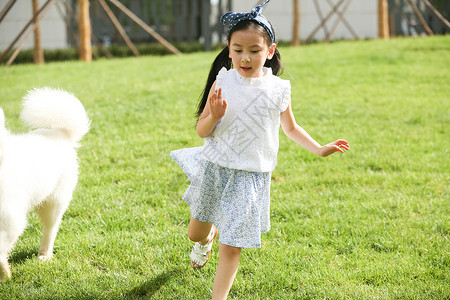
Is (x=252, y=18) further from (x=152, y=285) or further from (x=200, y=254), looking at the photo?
(x=152, y=285)

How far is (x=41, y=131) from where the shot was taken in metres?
3.25

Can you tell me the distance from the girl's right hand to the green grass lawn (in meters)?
1.13

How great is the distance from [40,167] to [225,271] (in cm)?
124

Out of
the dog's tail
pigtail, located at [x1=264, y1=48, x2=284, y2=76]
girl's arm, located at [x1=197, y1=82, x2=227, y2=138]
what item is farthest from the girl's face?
the dog's tail

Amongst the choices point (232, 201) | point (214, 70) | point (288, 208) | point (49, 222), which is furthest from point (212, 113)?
point (288, 208)

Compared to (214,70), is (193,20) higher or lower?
higher

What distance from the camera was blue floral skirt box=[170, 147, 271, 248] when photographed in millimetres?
2596

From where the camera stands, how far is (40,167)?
2.93 metres

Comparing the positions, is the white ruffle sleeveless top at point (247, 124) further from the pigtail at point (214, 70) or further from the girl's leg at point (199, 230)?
the girl's leg at point (199, 230)

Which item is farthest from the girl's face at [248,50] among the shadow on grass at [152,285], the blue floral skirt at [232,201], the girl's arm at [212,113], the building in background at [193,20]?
the building in background at [193,20]

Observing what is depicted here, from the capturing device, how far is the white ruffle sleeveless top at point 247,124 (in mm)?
2648

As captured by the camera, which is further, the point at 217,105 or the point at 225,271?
the point at 225,271

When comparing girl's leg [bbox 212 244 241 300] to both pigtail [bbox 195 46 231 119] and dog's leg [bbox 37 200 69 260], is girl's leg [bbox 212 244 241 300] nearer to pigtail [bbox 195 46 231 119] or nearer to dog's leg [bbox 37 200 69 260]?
pigtail [bbox 195 46 231 119]

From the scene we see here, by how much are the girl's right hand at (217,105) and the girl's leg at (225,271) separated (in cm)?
71
